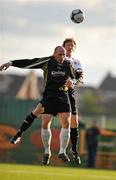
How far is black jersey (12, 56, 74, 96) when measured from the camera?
21859 mm

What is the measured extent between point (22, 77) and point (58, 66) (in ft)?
329

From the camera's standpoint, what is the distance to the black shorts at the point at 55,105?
869 inches

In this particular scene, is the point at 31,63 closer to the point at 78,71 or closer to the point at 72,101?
the point at 78,71

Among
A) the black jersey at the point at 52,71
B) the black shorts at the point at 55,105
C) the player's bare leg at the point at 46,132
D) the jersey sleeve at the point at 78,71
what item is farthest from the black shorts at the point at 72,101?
the player's bare leg at the point at 46,132

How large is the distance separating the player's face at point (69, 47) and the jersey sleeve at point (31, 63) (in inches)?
27.2

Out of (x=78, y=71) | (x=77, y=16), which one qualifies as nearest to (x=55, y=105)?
(x=78, y=71)

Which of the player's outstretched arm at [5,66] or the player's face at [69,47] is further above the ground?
the player's face at [69,47]

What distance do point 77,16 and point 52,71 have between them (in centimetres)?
179

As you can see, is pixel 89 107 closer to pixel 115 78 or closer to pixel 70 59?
pixel 115 78

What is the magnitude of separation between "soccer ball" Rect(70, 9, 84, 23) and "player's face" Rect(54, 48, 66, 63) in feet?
4.74

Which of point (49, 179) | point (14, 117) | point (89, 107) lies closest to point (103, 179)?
point (49, 179)

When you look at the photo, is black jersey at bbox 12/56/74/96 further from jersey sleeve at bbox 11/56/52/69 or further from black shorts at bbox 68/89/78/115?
black shorts at bbox 68/89/78/115

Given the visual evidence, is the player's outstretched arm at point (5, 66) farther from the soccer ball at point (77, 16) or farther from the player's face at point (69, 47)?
the soccer ball at point (77, 16)

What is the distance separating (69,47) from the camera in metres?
22.4
